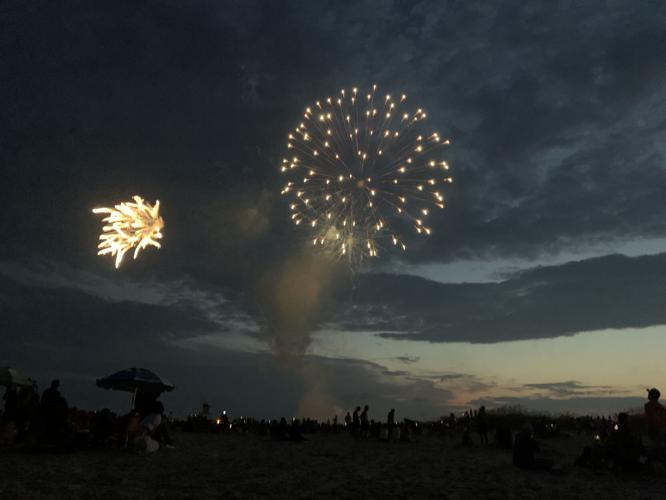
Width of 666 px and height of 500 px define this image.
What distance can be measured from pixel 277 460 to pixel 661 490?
9.00m

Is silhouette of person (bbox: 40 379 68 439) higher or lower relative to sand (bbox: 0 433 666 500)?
higher

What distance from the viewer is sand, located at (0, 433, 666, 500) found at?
8852mm

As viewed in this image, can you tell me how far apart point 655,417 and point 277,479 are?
956cm

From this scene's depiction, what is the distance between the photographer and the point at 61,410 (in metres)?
13.9

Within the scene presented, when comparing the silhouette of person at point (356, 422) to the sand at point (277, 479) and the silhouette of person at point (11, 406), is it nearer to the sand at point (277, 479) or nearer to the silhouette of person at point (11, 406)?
the sand at point (277, 479)

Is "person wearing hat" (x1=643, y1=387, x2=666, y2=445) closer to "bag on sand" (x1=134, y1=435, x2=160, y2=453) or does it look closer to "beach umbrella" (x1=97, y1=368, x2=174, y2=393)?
"bag on sand" (x1=134, y1=435, x2=160, y2=453)

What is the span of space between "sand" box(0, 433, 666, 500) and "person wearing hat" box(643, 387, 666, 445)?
4.20 ft

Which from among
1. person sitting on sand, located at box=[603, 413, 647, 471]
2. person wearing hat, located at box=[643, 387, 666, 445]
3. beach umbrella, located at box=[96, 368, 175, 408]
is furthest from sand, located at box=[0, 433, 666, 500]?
beach umbrella, located at box=[96, 368, 175, 408]

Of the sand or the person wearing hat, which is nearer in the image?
the sand

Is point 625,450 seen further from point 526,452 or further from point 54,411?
point 54,411

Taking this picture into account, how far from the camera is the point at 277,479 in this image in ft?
35.1

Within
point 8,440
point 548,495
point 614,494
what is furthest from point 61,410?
point 614,494

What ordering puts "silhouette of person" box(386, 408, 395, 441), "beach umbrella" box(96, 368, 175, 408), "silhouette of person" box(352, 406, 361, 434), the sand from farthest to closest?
"silhouette of person" box(352, 406, 361, 434), "silhouette of person" box(386, 408, 395, 441), "beach umbrella" box(96, 368, 175, 408), the sand

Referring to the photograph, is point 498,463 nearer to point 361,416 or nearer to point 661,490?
point 661,490
